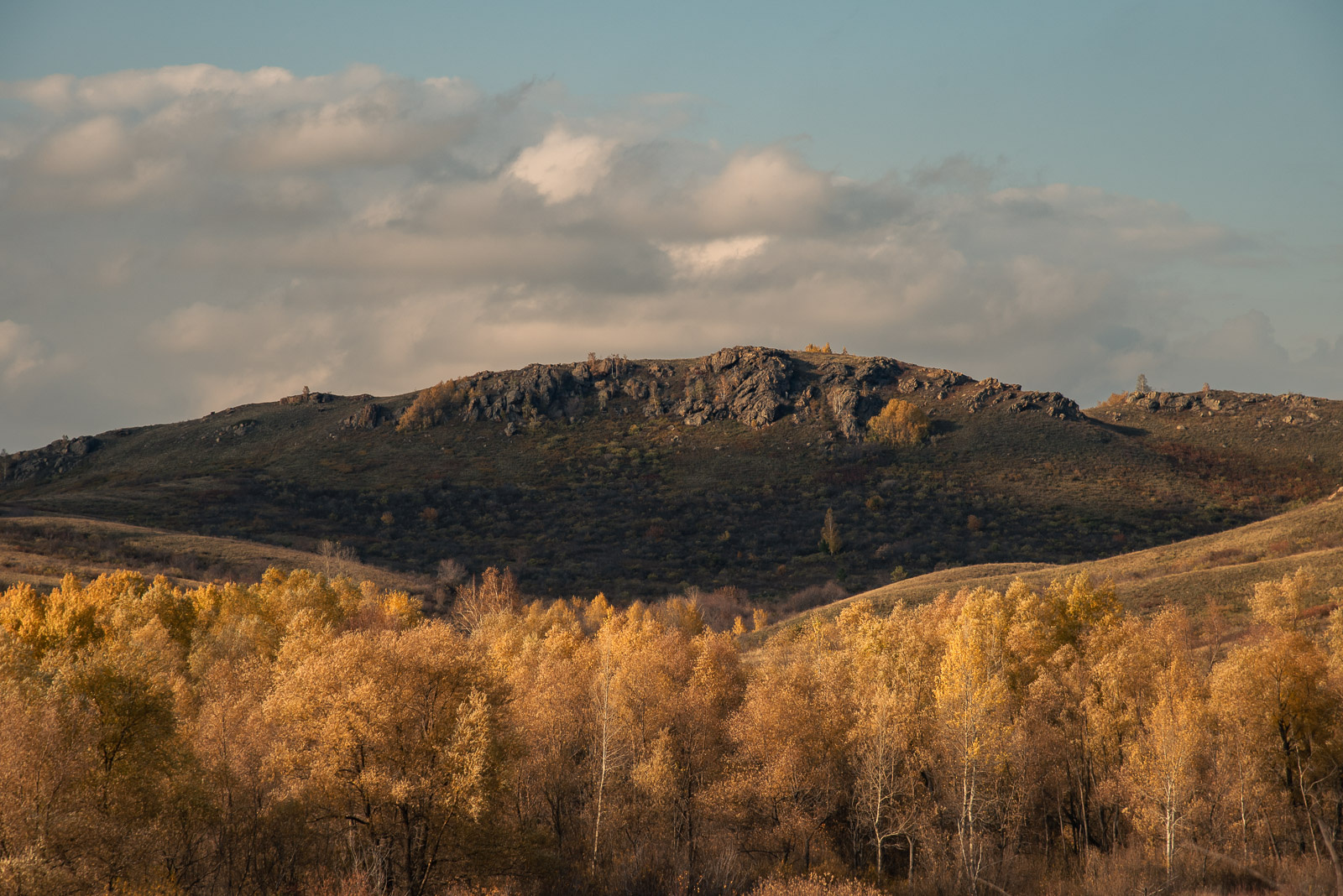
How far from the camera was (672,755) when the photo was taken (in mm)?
48625

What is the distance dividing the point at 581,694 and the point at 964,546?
93.2 meters

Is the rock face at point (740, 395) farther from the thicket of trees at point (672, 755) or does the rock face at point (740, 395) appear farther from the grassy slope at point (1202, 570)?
the thicket of trees at point (672, 755)

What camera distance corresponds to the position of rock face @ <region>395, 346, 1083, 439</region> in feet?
603

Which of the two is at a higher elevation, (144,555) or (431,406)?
(431,406)

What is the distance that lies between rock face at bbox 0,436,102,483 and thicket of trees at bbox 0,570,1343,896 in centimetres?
13458

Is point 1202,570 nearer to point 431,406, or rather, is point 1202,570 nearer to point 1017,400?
point 1017,400

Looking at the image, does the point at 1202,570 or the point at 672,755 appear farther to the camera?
the point at 1202,570

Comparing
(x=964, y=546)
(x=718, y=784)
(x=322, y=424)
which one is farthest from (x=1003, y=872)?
(x=322, y=424)

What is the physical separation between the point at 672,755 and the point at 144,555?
87.0 metres

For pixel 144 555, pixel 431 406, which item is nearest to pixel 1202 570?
pixel 144 555

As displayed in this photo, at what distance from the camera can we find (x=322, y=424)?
186375 mm

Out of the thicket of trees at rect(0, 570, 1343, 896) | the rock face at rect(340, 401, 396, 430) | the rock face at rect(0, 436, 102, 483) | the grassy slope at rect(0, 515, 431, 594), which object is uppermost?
the rock face at rect(340, 401, 396, 430)

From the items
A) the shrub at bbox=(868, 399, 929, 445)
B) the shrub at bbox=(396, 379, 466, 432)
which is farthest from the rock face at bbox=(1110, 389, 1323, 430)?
the shrub at bbox=(396, 379, 466, 432)

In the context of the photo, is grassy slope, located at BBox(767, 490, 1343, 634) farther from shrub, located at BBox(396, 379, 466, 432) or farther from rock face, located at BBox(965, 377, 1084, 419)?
shrub, located at BBox(396, 379, 466, 432)
